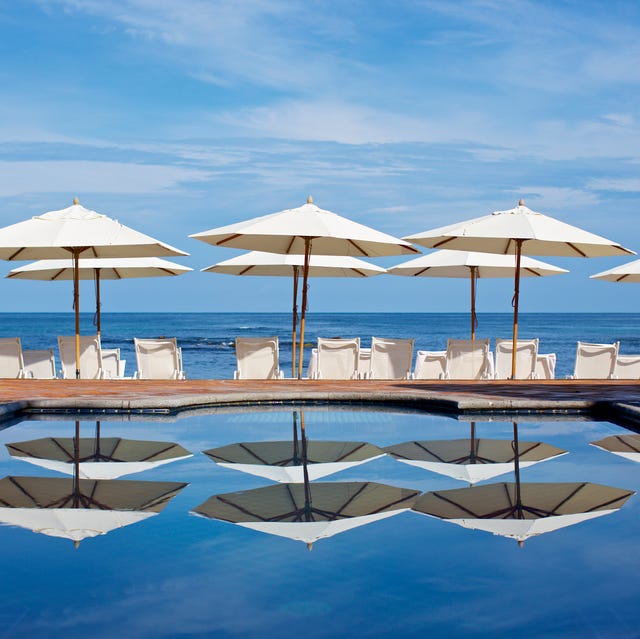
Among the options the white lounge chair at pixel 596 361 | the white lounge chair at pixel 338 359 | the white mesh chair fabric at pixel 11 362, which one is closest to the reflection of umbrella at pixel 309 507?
the white lounge chair at pixel 338 359

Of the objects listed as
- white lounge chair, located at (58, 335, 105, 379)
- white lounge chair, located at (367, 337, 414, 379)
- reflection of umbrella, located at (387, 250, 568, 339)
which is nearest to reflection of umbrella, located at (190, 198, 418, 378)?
white lounge chair, located at (367, 337, 414, 379)

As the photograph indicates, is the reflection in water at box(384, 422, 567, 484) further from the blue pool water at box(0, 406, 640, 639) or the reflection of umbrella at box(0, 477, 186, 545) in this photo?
the reflection of umbrella at box(0, 477, 186, 545)

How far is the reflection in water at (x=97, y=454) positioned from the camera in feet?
22.2

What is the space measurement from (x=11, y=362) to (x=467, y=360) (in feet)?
21.2

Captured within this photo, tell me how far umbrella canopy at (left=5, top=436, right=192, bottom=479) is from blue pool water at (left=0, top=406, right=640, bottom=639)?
2.86 feet

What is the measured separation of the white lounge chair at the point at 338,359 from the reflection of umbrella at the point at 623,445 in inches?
197

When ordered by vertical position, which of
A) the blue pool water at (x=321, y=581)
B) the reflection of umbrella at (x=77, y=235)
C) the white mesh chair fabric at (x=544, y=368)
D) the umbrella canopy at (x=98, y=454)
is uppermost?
the reflection of umbrella at (x=77, y=235)

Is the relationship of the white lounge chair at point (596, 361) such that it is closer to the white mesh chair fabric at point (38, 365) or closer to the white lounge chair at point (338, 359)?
the white lounge chair at point (338, 359)

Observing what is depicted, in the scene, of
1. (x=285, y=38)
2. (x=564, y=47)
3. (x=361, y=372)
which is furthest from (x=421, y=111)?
(x=361, y=372)

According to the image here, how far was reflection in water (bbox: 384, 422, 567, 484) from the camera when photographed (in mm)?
6801

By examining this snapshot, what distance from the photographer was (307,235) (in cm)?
1109

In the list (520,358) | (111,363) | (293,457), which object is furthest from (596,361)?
(293,457)

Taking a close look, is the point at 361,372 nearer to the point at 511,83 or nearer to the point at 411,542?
the point at 411,542

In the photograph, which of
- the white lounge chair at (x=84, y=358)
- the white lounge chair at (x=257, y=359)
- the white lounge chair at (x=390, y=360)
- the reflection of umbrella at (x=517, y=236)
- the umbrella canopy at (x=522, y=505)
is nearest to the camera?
the umbrella canopy at (x=522, y=505)
